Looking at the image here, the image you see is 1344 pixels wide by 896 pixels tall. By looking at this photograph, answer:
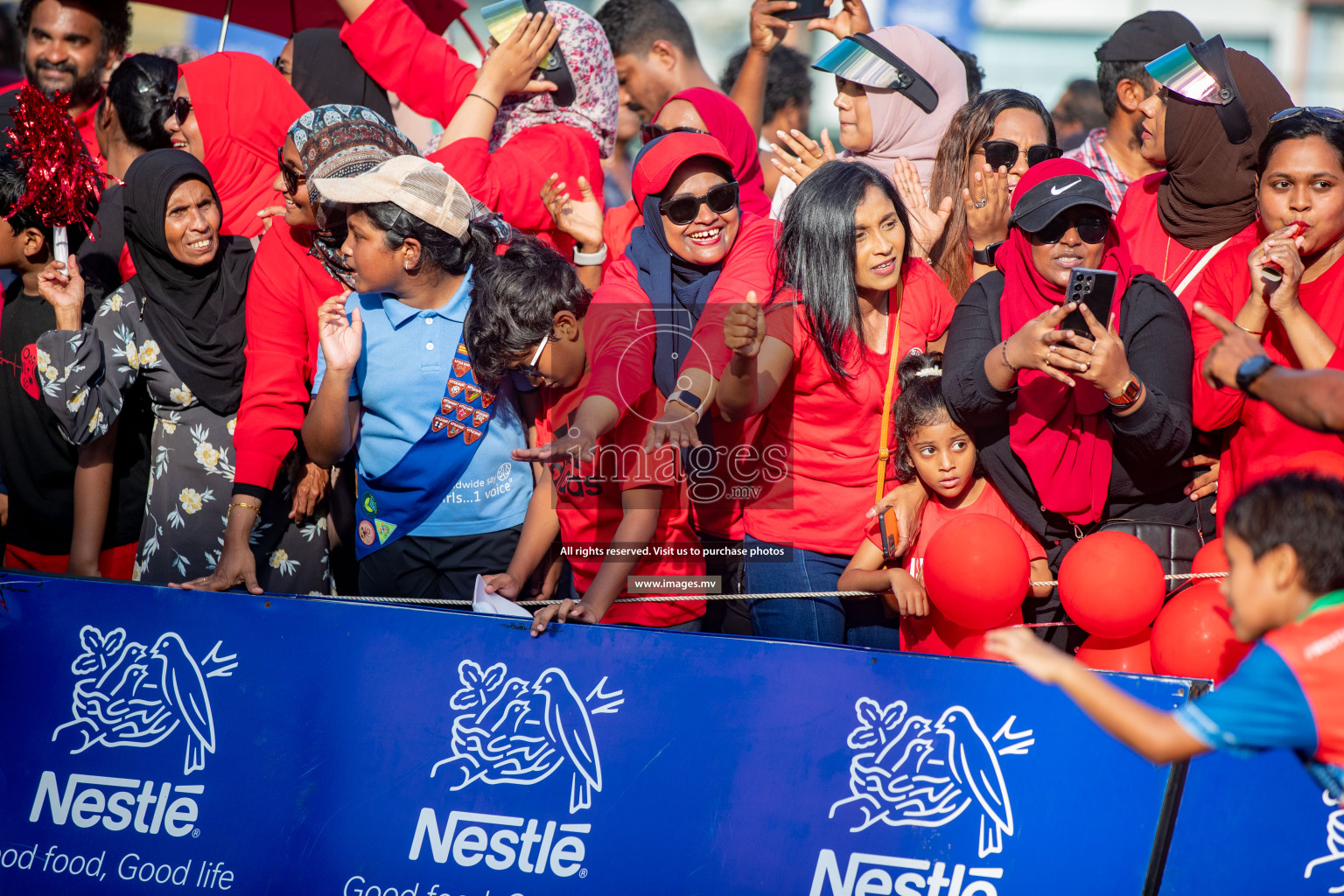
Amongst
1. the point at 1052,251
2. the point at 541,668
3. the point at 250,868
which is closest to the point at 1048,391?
the point at 1052,251

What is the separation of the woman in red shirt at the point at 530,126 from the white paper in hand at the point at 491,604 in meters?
1.38

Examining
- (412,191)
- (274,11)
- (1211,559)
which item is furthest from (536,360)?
(274,11)

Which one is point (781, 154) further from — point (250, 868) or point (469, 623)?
point (250, 868)

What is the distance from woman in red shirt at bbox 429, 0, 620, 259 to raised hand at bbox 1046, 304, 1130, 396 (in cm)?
190

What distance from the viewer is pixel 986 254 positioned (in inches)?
146

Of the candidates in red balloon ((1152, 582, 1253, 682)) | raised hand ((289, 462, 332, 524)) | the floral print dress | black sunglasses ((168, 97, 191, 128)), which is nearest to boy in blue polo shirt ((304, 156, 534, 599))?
raised hand ((289, 462, 332, 524))

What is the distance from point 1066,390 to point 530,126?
7.27ft

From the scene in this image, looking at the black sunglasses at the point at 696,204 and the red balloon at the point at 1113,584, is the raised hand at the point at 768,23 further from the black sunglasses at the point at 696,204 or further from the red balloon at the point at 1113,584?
the red balloon at the point at 1113,584

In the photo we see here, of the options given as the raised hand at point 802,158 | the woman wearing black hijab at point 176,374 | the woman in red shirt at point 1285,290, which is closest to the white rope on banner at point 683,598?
the woman in red shirt at point 1285,290

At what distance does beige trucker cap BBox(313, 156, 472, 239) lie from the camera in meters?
3.43

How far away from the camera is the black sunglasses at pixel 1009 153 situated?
3.73 m

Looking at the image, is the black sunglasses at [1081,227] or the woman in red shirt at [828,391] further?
the woman in red shirt at [828,391]

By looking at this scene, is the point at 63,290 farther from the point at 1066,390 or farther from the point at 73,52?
the point at 1066,390

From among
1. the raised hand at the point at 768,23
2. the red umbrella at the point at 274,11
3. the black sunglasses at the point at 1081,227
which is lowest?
the black sunglasses at the point at 1081,227
